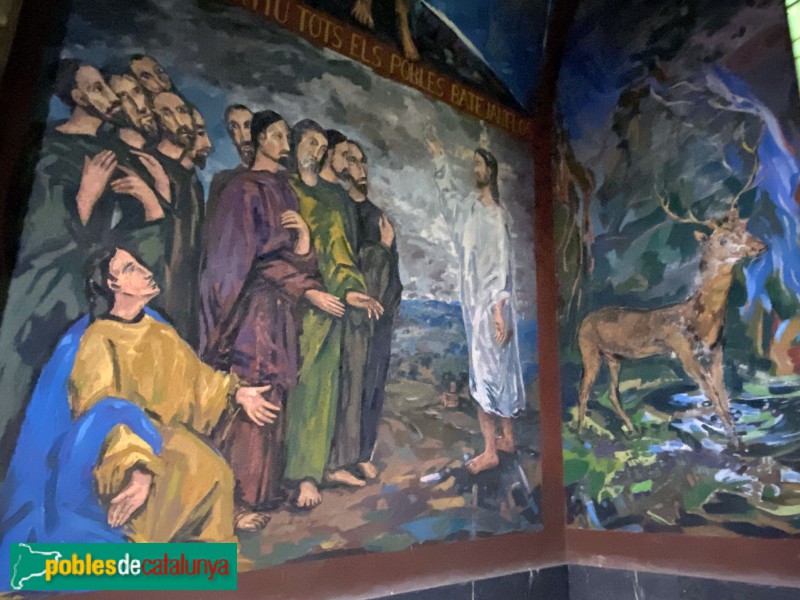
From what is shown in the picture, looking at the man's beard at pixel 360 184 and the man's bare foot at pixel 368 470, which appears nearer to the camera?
the man's bare foot at pixel 368 470

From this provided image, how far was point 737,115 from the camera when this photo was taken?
4.80 m

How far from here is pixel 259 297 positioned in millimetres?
4055

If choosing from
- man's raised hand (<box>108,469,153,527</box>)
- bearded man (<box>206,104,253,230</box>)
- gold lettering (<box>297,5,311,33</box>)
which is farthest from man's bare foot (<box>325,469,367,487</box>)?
gold lettering (<box>297,5,311,33</box>)

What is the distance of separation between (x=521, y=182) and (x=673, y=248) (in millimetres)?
1520

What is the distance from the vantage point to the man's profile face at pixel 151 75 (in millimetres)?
3834

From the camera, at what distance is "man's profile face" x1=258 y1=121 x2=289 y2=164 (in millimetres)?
4285

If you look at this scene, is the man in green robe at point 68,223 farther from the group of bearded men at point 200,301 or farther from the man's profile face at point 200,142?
the man's profile face at point 200,142

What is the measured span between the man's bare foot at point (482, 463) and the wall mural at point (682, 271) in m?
0.78

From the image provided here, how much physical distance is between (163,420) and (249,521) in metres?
0.77

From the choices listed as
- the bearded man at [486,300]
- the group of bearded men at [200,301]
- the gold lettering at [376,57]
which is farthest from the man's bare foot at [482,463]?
the gold lettering at [376,57]

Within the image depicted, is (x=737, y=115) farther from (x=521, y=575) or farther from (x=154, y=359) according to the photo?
(x=154, y=359)

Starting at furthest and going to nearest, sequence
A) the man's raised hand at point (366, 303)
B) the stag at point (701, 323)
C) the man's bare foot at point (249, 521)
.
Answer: the stag at point (701, 323)
the man's raised hand at point (366, 303)
the man's bare foot at point (249, 521)

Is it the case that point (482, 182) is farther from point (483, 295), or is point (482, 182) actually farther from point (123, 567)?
point (123, 567)

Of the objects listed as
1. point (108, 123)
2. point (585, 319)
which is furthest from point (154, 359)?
point (585, 319)
